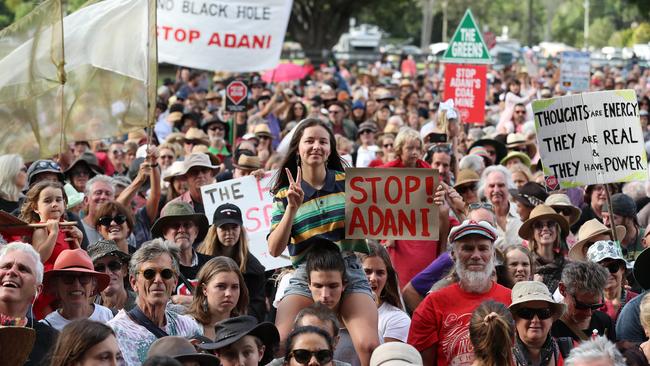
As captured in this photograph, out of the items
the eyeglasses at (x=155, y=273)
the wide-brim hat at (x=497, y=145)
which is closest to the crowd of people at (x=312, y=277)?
the eyeglasses at (x=155, y=273)

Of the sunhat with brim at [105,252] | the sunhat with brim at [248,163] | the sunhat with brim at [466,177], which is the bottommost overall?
the sunhat with brim at [105,252]

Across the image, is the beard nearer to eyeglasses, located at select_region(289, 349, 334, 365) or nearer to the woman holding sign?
the woman holding sign

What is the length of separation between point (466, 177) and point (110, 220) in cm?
340

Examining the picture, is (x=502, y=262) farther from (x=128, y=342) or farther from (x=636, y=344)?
(x=128, y=342)

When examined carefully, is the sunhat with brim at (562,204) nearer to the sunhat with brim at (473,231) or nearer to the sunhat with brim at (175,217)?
the sunhat with brim at (175,217)

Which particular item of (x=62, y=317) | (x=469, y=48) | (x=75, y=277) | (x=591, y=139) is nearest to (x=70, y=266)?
(x=75, y=277)

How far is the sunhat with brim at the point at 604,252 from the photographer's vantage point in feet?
31.9

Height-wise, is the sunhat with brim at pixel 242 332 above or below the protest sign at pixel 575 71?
below

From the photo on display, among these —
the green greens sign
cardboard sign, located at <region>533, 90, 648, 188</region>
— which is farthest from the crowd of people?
the green greens sign

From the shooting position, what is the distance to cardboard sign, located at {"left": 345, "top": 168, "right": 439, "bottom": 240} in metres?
8.52

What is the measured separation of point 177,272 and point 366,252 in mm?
1178

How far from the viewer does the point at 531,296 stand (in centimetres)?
803

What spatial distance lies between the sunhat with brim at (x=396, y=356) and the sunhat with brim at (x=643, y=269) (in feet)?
9.88

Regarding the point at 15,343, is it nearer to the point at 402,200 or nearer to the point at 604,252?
the point at 402,200
